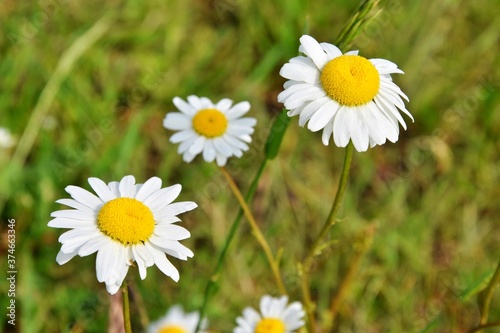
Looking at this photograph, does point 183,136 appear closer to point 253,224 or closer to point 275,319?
point 253,224

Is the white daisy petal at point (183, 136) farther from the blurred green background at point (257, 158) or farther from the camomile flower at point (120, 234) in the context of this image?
the blurred green background at point (257, 158)

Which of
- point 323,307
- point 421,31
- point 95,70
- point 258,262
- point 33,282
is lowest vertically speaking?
point 323,307

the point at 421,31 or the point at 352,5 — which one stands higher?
the point at 352,5

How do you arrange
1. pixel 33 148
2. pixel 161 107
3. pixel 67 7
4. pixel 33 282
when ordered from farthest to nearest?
1. pixel 67 7
2. pixel 161 107
3. pixel 33 148
4. pixel 33 282

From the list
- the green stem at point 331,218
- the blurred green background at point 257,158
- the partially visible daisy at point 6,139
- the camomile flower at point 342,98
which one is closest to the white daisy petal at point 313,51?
the camomile flower at point 342,98

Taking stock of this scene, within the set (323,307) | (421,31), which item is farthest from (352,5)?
(323,307)

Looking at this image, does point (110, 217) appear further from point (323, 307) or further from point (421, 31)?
point (421, 31)
